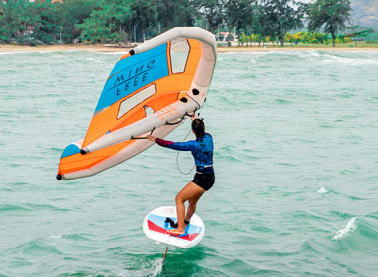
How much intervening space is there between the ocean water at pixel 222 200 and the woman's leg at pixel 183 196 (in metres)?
1.22

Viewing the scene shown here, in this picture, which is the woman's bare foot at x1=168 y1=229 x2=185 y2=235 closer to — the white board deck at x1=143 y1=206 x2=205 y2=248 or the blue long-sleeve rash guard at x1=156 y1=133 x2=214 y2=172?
the white board deck at x1=143 y1=206 x2=205 y2=248

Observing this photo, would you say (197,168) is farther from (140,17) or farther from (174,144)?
(140,17)

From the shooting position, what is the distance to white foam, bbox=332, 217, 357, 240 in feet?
35.7

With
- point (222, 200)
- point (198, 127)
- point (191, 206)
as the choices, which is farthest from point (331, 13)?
point (198, 127)

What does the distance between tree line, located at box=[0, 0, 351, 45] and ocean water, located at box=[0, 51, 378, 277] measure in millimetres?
59831

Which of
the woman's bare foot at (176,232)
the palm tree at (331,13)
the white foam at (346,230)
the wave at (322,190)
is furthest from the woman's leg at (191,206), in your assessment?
the palm tree at (331,13)

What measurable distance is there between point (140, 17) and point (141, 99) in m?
83.9

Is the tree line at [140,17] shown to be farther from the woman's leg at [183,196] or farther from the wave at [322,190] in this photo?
the woman's leg at [183,196]

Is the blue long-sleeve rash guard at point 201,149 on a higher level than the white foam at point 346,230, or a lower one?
higher

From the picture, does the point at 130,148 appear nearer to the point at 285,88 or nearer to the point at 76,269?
the point at 76,269

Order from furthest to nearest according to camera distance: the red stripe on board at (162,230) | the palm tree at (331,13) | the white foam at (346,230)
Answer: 1. the palm tree at (331,13)
2. the white foam at (346,230)
3. the red stripe on board at (162,230)

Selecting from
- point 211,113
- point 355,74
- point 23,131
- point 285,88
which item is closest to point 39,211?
point 23,131

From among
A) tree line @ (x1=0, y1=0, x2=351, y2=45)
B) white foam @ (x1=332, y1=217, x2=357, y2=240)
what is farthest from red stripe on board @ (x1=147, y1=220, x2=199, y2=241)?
tree line @ (x1=0, y1=0, x2=351, y2=45)

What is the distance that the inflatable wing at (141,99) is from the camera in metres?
8.23
